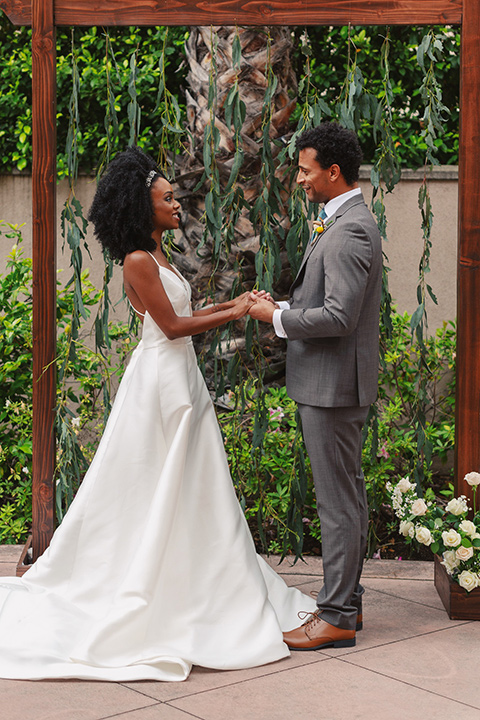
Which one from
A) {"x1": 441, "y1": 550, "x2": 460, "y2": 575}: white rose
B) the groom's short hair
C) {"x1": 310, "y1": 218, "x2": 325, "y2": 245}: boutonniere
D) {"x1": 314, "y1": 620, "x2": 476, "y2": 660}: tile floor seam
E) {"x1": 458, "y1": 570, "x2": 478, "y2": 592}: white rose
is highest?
the groom's short hair

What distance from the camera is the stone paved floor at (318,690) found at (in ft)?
8.36

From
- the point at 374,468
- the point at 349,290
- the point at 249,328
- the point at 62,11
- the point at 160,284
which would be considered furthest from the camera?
the point at 374,468

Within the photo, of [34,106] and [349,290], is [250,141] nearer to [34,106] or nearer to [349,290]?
[34,106]

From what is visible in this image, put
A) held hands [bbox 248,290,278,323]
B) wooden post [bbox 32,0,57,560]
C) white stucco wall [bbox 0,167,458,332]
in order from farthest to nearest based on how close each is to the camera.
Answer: white stucco wall [bbox 0,167,458,332]
wooden post [bbox 32,0,57,560]
held hands [bbox 248,290,278,323]

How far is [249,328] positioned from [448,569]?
52.6 inches

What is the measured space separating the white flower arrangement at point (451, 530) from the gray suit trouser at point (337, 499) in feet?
1.42

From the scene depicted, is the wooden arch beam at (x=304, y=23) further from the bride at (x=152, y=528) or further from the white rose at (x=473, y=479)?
the bride at (x=152, y=528)

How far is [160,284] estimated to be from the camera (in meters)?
3.15

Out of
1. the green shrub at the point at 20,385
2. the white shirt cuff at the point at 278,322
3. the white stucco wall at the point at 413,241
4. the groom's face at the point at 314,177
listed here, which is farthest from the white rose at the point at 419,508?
the white stucco wall at the point at 413,241

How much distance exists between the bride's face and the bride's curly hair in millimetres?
25

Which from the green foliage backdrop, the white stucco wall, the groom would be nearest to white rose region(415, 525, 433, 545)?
the groom

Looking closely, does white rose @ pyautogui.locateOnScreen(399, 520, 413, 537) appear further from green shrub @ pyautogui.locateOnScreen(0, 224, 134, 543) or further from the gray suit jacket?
green shrub @ pyautogui.locateOnScreen(0, 224, 134, 543)

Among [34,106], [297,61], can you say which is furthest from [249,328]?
[297,61]

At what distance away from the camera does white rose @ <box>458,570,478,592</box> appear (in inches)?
128
